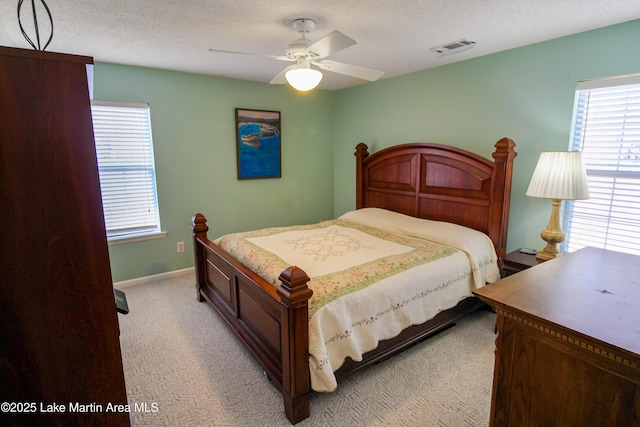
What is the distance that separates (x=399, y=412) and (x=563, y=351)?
1082 millimetres

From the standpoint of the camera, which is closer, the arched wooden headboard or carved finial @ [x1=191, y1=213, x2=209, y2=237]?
the arched wooden headboard

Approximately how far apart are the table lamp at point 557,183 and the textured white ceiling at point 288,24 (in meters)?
0.94

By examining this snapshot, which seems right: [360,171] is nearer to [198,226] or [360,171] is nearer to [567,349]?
[198,226]

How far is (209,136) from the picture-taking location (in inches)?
155

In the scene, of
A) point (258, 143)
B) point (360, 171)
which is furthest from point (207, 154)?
point (360, 171)

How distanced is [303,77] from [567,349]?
1918 mm

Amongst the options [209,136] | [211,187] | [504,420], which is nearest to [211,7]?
[209,136]

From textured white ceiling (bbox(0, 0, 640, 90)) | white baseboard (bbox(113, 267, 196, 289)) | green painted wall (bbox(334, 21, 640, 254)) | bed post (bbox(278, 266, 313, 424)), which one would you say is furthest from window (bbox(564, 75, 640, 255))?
white baseboard (bbox(113, 267, 196, 289))

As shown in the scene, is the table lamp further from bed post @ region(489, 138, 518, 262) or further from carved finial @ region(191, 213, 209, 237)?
carved finial @ region(191, 213, 209, 237)

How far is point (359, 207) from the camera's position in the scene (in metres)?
4.39

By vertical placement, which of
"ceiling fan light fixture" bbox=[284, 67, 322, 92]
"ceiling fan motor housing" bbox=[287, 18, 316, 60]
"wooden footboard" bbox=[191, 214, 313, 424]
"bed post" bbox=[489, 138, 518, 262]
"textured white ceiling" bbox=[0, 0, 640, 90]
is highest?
"textured white ceiling" bbox=[0, 0, 640, 90]

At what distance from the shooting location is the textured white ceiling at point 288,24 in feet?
6.60

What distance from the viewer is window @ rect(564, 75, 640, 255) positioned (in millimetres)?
2338

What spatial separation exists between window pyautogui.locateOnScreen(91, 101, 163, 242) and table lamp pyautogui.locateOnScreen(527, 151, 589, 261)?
3709 millimetres
